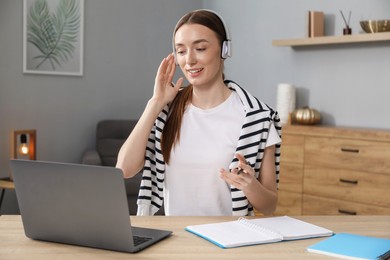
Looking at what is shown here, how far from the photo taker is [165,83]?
2.18 meters


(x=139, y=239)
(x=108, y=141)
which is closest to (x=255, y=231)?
(x=139, y=239)

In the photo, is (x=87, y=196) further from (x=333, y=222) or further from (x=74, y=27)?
(x=74, y=27)

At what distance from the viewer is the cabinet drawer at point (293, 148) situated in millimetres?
4465

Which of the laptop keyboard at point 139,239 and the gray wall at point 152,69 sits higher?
the gray wall at point 152,69

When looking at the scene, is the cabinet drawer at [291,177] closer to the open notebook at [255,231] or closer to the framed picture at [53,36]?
the framed picture at [53,36]

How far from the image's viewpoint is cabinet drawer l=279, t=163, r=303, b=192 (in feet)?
14.7

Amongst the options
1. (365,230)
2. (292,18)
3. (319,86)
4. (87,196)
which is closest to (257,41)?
(292,18)

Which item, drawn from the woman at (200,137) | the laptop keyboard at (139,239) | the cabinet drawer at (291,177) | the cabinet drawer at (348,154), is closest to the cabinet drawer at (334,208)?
the cabinet drawer at (291,177)

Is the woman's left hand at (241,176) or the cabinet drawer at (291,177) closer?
the woman's left hand at (241,176)

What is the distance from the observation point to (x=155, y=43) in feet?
19.5

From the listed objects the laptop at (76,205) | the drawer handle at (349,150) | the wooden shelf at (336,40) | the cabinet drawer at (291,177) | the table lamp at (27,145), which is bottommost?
the cabinet drawer at (291,177)

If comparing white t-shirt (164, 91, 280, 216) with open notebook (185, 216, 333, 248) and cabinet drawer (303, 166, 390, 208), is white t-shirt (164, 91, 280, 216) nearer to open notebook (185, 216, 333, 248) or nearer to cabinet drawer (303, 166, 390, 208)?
open notebook (185, 216, 333, 248)

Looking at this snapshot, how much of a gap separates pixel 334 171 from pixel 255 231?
8.90ft

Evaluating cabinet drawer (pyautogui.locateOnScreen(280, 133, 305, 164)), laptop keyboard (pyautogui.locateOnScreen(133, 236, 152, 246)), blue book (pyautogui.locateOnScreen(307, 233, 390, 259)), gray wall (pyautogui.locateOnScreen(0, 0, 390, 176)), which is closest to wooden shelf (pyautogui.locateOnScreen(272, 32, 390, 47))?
gray wall (pyautogui.locateOnScreen(0, 0, 390, 176))
